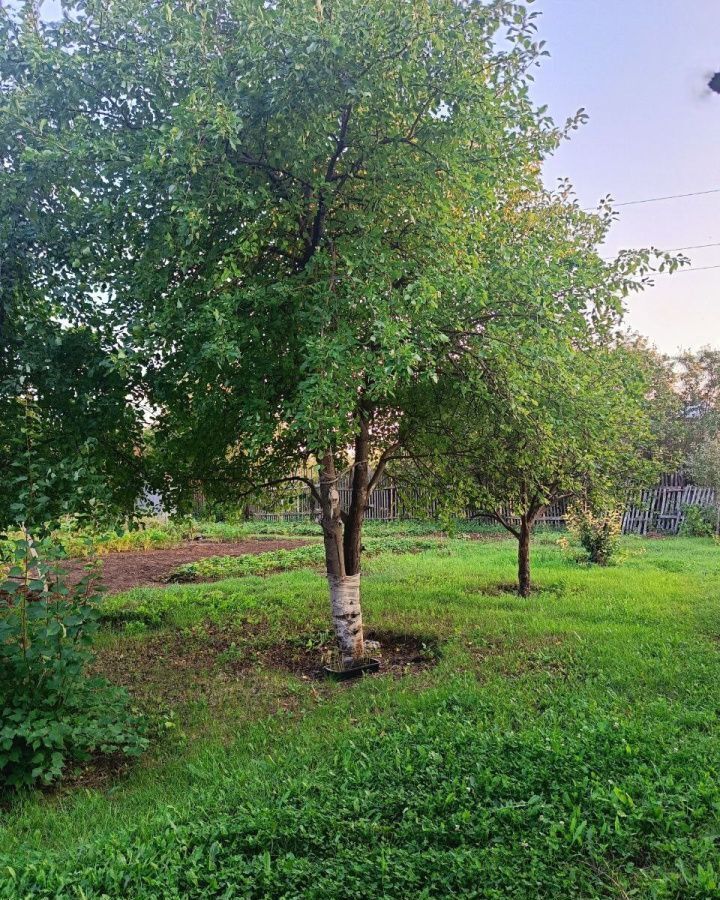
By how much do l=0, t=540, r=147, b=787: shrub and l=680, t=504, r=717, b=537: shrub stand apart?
14872 millimetres

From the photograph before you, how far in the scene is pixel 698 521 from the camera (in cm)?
1560

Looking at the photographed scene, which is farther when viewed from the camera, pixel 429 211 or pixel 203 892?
pixel 429 211

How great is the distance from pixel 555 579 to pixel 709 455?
8.19 metres

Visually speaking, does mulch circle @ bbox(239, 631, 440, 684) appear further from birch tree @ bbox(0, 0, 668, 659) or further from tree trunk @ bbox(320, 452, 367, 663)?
birch tree @ bbox(0, 0, 668, 659)

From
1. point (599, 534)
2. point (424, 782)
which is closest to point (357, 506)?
point (424, 782)

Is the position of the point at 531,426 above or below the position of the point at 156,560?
above

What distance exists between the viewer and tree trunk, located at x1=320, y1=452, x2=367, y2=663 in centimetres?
578

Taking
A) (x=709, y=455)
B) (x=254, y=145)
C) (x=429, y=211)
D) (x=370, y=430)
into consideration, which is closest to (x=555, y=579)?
(x=370, y=430)

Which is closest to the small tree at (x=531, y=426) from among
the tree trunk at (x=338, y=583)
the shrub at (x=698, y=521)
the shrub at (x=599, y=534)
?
the tree trunk at (x=338, y=583)

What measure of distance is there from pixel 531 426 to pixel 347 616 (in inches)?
91.8

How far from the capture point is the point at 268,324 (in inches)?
184

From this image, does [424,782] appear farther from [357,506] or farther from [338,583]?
[357,506]

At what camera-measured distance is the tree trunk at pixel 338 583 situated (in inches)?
227

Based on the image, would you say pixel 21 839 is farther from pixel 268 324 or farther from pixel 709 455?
pixel 709 455
